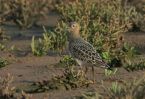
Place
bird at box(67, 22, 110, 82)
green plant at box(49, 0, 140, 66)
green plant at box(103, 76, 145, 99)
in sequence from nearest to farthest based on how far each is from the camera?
green plant at box(103, 76, 145, 99)
bird at box(67, 22, 110, 82)
green plant at box(49, 0, 140, 66)

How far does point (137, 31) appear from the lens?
1457cm

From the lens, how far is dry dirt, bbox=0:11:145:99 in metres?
9.07

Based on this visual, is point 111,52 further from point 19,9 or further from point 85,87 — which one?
point 19,9

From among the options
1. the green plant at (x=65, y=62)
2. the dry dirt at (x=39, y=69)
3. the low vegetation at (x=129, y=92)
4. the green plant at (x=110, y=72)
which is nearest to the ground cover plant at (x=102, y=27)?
the dry dirt at (x=39, y=69)

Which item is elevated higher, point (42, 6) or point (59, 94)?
point (42, 6)

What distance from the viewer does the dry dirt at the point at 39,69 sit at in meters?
9.07

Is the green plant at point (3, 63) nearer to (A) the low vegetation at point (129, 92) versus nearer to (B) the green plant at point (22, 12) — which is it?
(A) the low vegetation at point (129, 92)

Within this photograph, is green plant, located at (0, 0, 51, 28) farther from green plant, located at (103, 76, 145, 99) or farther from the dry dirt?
green plant, located at (103, 76, 145, 99)

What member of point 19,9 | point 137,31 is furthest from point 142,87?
point 19,9

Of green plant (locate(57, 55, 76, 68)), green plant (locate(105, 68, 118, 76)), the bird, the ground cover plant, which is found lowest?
green plant (locate(105, 68, 118, 76))

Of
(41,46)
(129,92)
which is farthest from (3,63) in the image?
(129,92)

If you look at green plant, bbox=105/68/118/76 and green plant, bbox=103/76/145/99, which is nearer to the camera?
green plant, bbox=103/76/145/99

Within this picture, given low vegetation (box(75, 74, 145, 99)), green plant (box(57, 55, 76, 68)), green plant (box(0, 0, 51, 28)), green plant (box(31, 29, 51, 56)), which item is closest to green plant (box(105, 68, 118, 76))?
green plant (box(57, 55, 76, 68))

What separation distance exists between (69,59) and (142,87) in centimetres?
399
